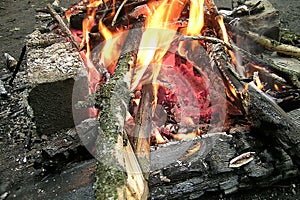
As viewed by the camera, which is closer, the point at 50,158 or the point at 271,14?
the point at 50,158

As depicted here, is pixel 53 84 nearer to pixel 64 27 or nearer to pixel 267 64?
pixel 64 27

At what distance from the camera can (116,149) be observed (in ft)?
5.48

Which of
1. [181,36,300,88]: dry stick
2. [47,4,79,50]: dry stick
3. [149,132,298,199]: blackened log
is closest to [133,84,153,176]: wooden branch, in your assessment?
[149,132,298,199]: blackened log

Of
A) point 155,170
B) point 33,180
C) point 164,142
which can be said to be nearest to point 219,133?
point 164,142

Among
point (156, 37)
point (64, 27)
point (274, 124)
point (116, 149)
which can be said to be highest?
point (64, 27)

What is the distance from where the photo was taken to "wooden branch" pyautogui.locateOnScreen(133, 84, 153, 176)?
1.95 metres

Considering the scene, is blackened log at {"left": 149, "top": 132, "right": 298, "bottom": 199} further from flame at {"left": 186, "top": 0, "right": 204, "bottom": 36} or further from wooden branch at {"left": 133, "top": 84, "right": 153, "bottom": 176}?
flame at {"left": 186, "top": 0, "right": 204, "bottom": 36}

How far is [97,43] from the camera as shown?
2.60 meters

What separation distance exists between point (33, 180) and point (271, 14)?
2375 mm

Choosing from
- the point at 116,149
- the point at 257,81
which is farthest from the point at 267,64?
the point at 116,149

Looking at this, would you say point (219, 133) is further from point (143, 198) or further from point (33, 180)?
point (33, 180)

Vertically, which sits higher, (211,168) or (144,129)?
(144,129)

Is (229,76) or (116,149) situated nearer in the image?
(116,149)

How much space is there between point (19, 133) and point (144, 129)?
102cm
